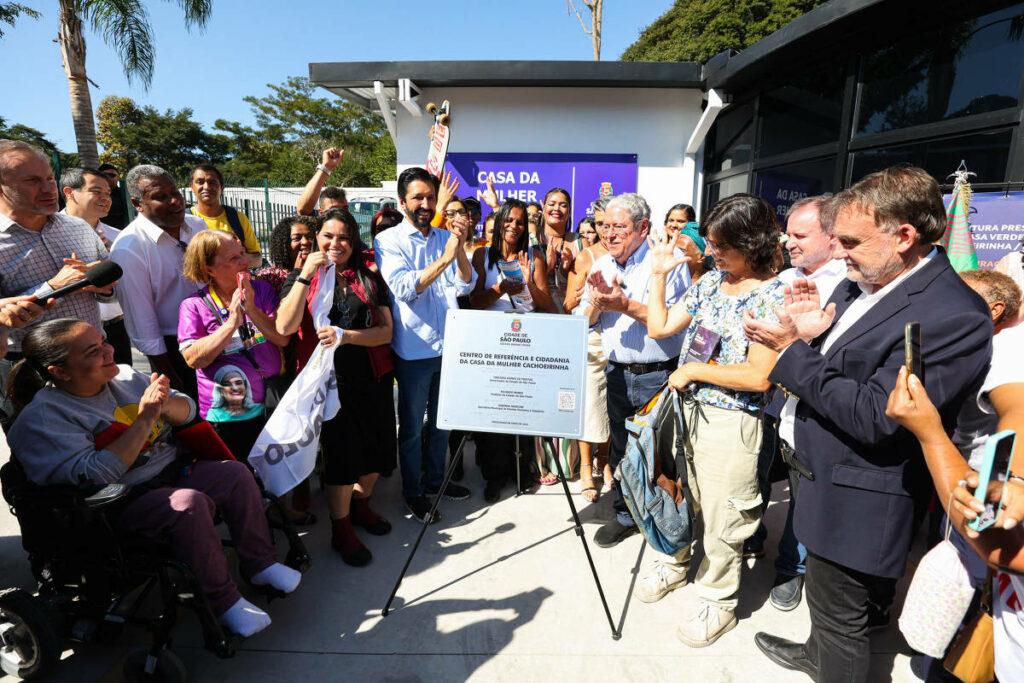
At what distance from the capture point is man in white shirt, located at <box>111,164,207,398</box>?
2.87m

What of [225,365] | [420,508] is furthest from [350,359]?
[420,508]

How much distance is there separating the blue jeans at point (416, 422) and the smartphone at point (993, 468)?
2708 millimetres

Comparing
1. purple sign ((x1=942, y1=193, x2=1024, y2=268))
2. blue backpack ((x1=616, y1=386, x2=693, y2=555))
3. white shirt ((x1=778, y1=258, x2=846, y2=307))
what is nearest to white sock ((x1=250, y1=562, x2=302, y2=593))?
blue backpack ((x1=616, y1=386, x2=693, y2=555))

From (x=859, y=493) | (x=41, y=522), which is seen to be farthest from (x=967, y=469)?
(x=41, y=522)

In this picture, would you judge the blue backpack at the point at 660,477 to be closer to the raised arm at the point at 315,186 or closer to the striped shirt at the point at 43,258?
the striped shirt at the point at 43,258

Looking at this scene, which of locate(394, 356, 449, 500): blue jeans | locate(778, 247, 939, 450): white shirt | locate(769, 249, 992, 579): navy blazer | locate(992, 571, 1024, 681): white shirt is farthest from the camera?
locate(394, 356, 449, 500): blue jeans

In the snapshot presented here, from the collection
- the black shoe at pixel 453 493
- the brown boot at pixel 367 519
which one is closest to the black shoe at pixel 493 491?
the black shoe at pixel 453 493

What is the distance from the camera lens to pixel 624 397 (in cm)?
316

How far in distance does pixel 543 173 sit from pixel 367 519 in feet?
22.1

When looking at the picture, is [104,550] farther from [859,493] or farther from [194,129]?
[194,129]

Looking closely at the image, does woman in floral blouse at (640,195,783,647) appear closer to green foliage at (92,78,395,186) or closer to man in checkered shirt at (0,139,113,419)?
man in checkered shirt at (0,139,113,419)

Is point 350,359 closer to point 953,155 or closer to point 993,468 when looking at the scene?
point 993,468

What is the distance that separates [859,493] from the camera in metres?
1.73

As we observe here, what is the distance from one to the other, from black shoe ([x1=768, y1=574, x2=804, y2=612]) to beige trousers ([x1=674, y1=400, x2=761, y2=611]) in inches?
15.9
